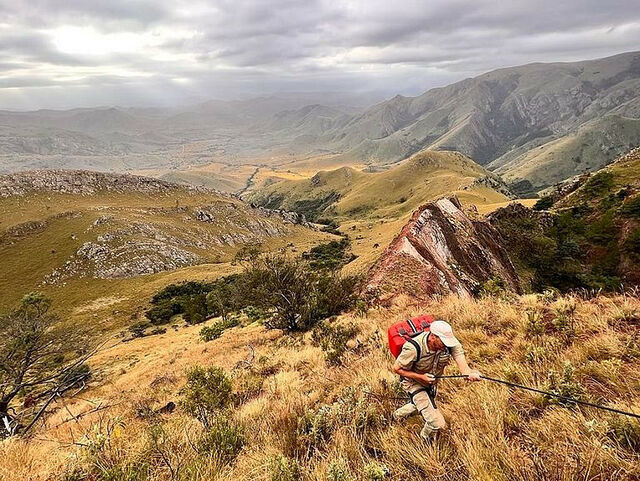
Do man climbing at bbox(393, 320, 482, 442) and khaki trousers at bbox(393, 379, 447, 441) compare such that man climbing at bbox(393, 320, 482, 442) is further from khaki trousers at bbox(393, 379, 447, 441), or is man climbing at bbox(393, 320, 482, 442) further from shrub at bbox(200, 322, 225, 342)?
shrub at bbox(200, 322, 225, 342)

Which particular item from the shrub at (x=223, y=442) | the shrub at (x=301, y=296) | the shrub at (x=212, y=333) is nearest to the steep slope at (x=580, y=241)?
the shrub at (x=301, y=296)

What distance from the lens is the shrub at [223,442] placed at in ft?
15.5

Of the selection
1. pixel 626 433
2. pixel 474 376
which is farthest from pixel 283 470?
pixel 626 433

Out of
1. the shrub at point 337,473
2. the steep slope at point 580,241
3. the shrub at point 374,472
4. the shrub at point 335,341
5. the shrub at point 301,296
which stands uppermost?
the shrub at point 337,473

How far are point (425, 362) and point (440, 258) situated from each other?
18.5 metres

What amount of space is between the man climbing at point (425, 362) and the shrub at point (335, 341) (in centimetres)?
425

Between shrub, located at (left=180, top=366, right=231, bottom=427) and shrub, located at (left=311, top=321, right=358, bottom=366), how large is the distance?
2806 millimetres

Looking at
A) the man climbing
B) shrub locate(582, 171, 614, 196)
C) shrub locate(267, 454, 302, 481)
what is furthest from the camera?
shrub locate(582, 171, 614, 196)

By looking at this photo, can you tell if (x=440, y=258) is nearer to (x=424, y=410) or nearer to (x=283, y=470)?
(x=424, y=410)

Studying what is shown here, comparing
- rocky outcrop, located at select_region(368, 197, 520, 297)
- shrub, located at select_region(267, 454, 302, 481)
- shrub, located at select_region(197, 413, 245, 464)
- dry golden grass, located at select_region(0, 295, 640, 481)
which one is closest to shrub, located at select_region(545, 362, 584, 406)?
dry golden grass, located at select_region(0, 295, 640, 481)

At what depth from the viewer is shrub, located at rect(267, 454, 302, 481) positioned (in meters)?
3.88

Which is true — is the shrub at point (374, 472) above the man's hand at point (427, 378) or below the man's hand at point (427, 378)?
below

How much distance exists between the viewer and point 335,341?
35.6 ft

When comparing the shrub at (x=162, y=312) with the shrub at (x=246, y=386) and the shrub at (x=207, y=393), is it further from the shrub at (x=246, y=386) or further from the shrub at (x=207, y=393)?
the shrub at (x=207, y=393)
